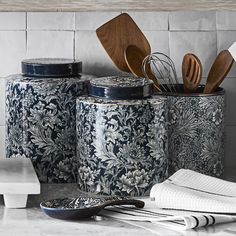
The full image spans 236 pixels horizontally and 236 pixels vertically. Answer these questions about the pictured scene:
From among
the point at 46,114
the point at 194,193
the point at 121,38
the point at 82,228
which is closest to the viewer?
the point at 82,228

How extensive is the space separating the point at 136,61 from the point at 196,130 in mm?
195

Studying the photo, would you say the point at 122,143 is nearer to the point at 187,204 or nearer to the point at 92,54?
the point at 187,204

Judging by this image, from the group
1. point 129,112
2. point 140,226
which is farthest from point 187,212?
point 129,112

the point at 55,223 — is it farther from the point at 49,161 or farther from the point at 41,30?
the point at 41,30

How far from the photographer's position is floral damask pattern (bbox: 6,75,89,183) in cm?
172

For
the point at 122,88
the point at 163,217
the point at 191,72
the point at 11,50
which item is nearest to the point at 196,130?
the point at 191,72

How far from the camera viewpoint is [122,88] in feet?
5.25

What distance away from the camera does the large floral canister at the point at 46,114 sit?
5.64 ft

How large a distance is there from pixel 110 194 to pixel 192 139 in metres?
0.22

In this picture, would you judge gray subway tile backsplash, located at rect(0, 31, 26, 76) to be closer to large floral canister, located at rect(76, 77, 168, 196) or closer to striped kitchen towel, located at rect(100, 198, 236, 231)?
large floral canister, located at rect(76, 77, 168, 196)

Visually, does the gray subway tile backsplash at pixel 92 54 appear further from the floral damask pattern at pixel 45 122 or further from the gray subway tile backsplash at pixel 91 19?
the floral damask pattern at pixel 45 122

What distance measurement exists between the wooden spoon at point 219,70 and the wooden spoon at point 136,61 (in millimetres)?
107

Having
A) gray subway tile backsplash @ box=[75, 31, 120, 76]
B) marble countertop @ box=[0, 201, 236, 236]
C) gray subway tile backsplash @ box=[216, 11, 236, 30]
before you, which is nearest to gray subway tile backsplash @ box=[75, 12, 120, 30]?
gray subway tile backsplash @ box=[75, 31, 120, 76]

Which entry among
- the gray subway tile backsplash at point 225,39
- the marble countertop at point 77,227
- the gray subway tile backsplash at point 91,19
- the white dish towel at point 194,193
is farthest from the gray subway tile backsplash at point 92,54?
the marble countertop at point 77,227
